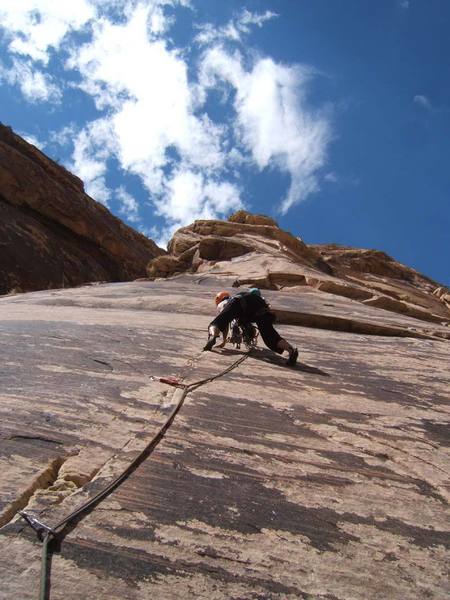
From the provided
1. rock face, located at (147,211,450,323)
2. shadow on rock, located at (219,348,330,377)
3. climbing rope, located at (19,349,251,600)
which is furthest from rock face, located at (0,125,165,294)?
climbing rope, located at (19,349,251,600)

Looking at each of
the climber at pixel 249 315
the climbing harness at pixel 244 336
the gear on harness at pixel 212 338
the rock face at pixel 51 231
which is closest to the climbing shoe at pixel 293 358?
the climber at pixel 249 315

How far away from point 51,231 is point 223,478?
2832cm

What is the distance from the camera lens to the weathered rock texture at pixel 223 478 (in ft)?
6.81

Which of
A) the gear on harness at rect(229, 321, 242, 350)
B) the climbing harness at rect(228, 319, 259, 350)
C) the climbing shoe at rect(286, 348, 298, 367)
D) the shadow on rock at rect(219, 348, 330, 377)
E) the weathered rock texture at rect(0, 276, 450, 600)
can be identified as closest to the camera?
the weathered rock texture at rect(0, 276, 450, 600)

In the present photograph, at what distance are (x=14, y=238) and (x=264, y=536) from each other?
83.6ft

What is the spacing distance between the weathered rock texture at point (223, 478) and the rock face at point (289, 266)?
34.5ft

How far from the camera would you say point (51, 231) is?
28562 millimetres

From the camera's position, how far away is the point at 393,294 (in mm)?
23359

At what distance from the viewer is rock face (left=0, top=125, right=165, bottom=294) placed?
2430cm

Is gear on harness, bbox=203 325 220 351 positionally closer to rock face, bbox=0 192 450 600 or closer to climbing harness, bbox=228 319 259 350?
rock face, bbox=0 192 450 600

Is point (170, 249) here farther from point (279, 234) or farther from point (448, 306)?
point (448, 306)

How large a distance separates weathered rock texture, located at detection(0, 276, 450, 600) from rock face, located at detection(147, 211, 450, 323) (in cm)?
1052

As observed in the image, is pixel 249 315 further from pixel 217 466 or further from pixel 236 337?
pixel 217 466

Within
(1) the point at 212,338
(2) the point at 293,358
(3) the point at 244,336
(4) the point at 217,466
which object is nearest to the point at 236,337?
(3) the point at 244,336
